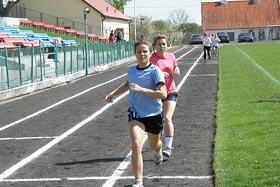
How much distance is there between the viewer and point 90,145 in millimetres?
9727

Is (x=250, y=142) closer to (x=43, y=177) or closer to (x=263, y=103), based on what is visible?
(x=43, y=177)

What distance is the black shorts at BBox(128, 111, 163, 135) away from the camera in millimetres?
6898

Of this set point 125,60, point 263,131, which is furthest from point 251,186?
point 125,60

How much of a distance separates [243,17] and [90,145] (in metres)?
99.5

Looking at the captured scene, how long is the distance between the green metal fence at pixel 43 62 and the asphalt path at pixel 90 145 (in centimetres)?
271

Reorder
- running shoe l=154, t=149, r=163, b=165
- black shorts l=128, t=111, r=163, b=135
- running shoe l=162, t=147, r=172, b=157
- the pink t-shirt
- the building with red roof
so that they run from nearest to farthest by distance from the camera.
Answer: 1. black shorts l=128, t=111, r=163, b=135
2. running shoe l=154, t=149, r=163, b=165
3. running shoe l=162, t=147, r=172, b=157
4. the pink t-shirt
5. the building with red roof

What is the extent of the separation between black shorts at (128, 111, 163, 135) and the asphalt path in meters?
0.63

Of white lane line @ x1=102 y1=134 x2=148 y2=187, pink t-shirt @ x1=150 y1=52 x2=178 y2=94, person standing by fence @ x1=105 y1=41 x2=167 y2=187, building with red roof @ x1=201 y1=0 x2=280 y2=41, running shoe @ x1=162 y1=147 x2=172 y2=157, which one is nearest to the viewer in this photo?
person standing by fence @ x1=105 y1=41 x2=167 y2=187

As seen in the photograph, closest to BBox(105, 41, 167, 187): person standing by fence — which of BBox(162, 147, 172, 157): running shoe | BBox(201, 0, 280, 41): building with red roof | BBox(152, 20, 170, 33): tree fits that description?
BBox(162, 147, 172, 157): running shoe

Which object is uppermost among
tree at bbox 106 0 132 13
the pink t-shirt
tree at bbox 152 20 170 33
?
tree at bbox 106 0 132 13

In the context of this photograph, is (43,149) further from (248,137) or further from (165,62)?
(248,137)

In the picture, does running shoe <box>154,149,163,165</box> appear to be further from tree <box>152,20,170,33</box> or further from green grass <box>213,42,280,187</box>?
tree <box>152,20,170,33</box>

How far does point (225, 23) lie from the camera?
347ft

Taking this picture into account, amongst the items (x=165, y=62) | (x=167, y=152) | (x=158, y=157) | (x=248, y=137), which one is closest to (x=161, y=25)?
(x=248, y=137)
